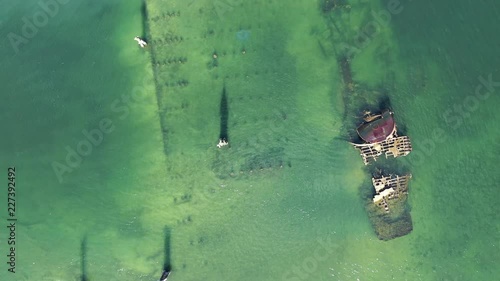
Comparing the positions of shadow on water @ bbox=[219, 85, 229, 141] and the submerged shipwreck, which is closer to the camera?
the submerged shipwreck

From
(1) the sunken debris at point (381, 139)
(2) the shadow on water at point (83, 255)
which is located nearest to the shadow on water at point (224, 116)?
(1) the sunken debris at point (381, 139)

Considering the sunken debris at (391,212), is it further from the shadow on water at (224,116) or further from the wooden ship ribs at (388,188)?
the shadow on water at (224,116)

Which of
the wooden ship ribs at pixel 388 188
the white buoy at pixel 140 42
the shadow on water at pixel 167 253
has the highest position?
the white buoy at pixel 140 42

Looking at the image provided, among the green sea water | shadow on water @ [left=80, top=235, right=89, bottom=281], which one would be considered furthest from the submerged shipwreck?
shadow on water @ [left=80, top=235, right=89, bottom=281]

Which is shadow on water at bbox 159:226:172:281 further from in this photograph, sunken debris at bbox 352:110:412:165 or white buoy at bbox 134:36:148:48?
sunken debris at bbox 352:110:412:165

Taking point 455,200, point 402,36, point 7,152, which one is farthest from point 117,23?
point 455,200

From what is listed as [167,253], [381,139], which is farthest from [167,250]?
[381,139]

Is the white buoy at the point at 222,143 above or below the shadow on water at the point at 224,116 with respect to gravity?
below

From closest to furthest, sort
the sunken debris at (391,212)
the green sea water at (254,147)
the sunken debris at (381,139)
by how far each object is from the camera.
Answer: the sunken debris at (381,139) < the sunken debris at (391,212) < the green sea water at (254,147)

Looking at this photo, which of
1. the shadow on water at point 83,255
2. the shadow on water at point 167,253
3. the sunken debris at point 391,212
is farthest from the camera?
the shadow on water at point 83,255
